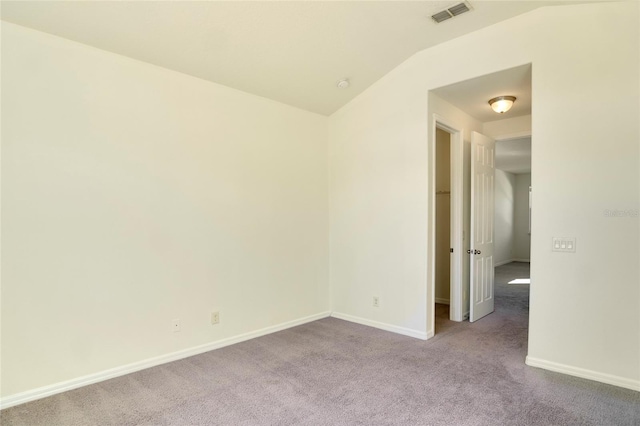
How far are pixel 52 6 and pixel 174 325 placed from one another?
Result: 8.41ft

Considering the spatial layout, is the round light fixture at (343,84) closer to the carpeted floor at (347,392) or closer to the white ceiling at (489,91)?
the white ceiling at (489,91)

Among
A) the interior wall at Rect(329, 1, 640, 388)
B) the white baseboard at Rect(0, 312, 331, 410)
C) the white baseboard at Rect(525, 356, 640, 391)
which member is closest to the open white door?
the interior wall at Rect(329, 1, 640, 388)

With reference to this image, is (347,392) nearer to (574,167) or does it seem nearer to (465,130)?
(574,167)

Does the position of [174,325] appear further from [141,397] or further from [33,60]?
[33,60]

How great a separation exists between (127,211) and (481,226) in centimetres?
389

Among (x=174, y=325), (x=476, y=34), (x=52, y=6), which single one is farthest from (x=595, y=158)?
(x=52, y=6)

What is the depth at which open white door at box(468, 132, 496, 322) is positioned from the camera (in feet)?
14.0

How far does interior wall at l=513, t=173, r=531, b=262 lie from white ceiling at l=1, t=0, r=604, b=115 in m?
8.17

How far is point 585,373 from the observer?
278 centimetres

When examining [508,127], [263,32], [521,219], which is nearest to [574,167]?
[508,127]

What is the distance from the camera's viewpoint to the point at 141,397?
254 centimetres

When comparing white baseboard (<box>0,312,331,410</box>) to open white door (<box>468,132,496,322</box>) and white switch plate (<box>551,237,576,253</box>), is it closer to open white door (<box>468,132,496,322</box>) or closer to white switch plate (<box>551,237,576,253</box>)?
open white door (<box>468,132,496,322</box>)

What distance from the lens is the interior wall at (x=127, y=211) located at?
8.16 ft

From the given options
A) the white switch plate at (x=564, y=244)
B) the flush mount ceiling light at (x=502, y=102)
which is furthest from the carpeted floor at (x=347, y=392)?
the flush mount ceiling light at (x=502, y=102)
